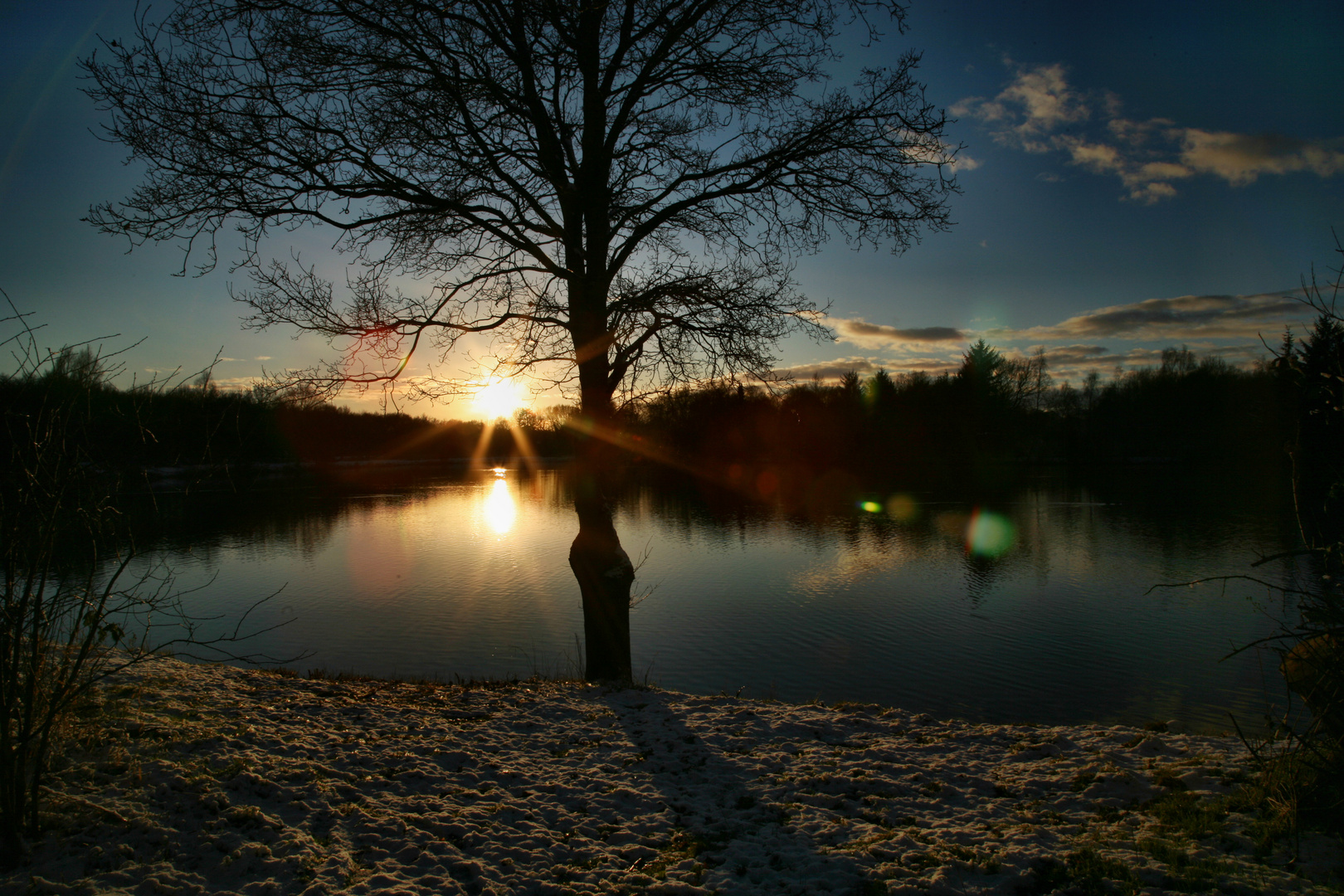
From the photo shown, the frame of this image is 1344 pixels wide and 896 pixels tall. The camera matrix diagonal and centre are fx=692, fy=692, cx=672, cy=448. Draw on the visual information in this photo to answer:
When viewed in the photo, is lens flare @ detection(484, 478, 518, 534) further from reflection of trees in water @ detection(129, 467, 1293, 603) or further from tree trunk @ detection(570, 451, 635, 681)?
tree trunk @ detection(570, 451, 635, 681)

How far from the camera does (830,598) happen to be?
48.2 feet

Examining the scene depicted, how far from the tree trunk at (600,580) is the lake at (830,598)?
7.40 feet

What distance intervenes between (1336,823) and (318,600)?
16.2m

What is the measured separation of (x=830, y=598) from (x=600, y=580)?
8.65 metres

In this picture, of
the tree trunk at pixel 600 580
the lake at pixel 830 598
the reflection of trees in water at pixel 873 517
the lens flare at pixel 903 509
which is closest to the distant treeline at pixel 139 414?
the tree trunk at pixel 600 580

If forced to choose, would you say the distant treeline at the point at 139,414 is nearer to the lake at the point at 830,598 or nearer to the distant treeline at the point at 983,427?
the lake at the point at 830,598

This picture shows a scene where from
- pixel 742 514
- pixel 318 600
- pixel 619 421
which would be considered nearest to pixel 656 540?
pixel 742 514

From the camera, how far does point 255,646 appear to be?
11.8 m

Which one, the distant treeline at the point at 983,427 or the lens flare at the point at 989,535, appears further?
the distant treeline at the point at 983,427

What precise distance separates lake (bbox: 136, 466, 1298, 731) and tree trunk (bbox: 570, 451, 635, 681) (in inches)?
88.8

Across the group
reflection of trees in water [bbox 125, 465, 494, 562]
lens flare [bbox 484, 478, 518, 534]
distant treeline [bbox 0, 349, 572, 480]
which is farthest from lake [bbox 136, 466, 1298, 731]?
distant treeline [bbox 0, 349, 572, 480]

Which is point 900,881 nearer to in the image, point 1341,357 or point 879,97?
point 1341,357

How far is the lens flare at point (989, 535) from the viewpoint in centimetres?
2019

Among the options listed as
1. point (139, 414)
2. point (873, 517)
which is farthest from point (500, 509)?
point (139, 414)
